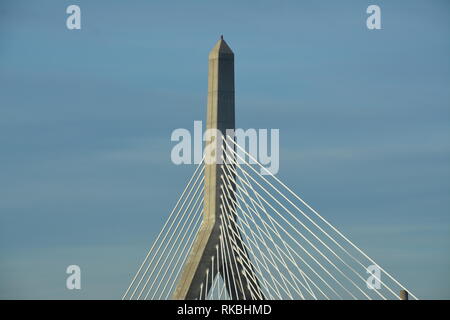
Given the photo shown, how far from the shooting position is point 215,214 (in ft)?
287

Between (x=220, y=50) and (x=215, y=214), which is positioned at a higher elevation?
(x=220, y=50)

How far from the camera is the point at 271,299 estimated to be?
78.4m

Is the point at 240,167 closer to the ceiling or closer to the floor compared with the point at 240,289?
closer to the ceiling

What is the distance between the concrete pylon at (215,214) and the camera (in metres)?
86.9

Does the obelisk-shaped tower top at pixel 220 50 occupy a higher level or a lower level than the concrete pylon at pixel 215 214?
higher

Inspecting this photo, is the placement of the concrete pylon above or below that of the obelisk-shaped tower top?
below

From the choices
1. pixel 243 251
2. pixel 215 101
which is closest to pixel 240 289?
pixel 243 251

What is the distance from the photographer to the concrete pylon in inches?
3420
